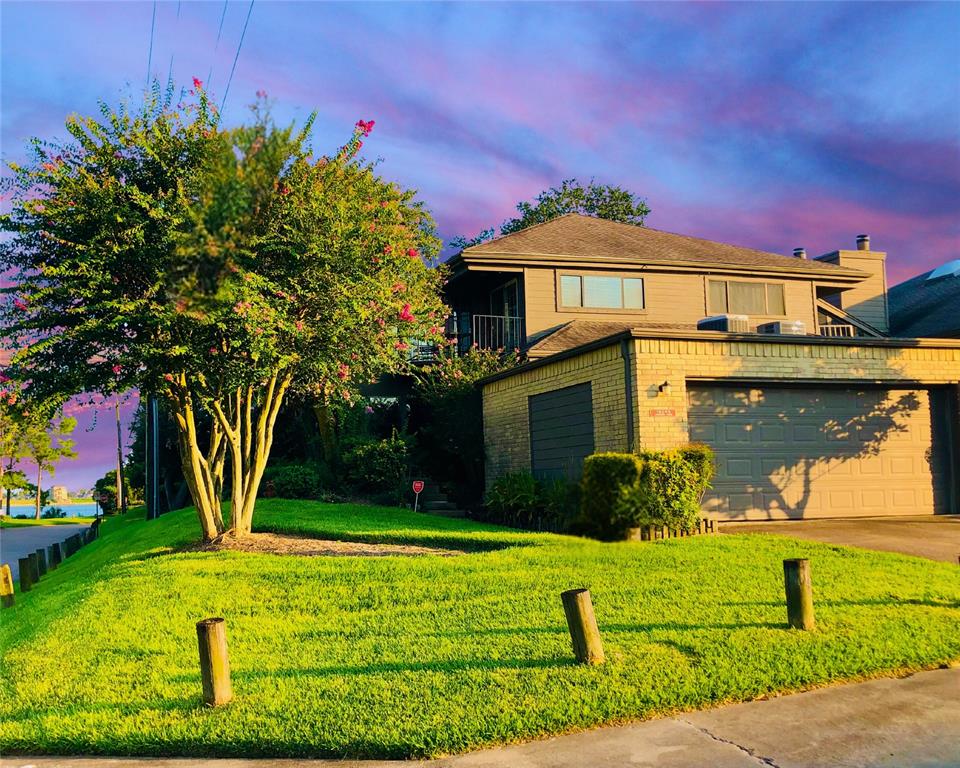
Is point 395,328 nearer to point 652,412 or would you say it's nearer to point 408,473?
point 652,412

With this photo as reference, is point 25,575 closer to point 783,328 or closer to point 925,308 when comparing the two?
point 783,328

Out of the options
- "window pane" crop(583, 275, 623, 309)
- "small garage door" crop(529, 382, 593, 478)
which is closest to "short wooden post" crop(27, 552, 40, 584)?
"small garage door" crop(529, 382, 593, 478)

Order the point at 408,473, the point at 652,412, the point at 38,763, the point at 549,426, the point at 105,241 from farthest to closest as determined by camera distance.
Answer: the point at 408,473
the point at 549,426
the point at 652,412
the point at 105,241
the point at 38,763

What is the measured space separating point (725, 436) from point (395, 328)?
6.45 m

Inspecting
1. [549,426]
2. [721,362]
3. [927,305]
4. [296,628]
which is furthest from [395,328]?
[927,305]

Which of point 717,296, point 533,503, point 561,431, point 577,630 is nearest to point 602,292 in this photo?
point 717,296

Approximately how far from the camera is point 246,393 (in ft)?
52.0

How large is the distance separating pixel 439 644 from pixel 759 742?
10.1 ft

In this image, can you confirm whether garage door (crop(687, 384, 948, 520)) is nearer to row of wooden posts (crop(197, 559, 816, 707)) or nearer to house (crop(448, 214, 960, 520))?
house (crop(448, 214, 960, 520))

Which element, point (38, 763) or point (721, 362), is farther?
point (721, 362)

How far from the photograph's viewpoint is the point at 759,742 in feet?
17.9

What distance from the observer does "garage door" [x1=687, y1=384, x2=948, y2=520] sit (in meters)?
15.5

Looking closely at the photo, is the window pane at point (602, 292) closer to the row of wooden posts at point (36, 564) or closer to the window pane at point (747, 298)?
the window pane at point (747, 298)

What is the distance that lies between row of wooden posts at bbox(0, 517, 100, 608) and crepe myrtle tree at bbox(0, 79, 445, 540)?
372 centimetres
